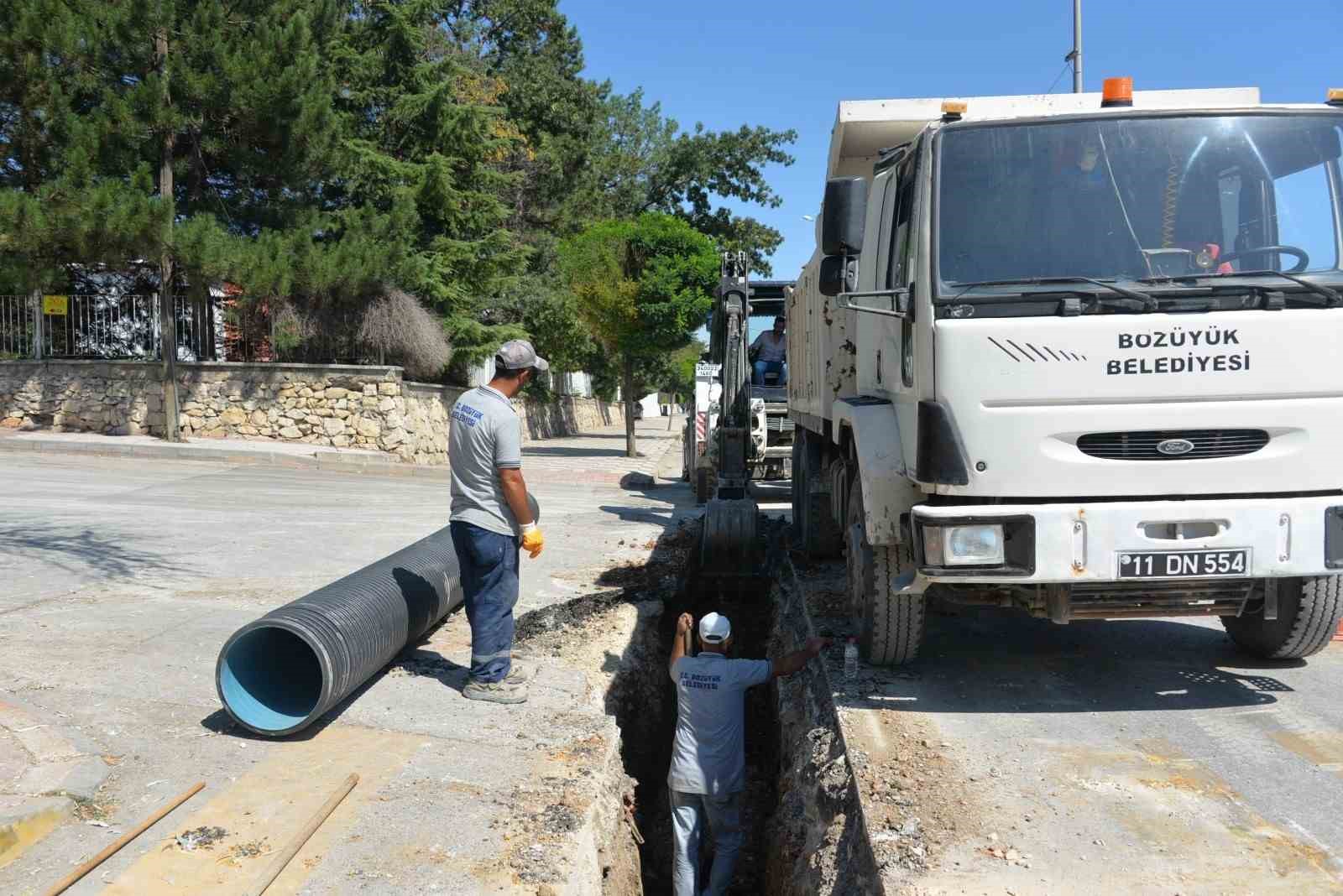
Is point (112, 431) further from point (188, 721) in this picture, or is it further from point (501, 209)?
point (188, 721)

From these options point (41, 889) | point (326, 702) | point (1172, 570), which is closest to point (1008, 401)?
point (1172, 570)

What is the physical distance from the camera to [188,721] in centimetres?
475

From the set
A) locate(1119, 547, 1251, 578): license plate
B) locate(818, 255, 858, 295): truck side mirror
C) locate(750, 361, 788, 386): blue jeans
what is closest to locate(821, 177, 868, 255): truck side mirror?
locate(818, 255, 858, 295): truck side mirror

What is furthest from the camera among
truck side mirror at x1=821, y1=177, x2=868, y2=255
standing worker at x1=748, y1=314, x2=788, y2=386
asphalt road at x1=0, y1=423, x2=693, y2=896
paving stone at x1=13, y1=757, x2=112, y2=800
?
standing worker at x1=748, y1=314, x2=788, y2=386

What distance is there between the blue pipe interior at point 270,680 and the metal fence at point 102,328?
13.9 m

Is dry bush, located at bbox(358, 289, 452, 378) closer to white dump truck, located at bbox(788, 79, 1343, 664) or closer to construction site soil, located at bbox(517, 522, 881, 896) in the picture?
construction site soil, located at bbox(517, 522, 881, 896)

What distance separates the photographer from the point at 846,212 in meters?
4.94

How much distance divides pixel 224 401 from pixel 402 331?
324cm

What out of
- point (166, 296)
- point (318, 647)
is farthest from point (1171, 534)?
point (166, 296)

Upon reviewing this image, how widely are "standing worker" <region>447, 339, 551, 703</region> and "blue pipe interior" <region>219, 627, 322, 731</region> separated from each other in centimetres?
84

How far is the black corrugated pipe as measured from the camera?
4.60 meters

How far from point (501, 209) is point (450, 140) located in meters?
1.63

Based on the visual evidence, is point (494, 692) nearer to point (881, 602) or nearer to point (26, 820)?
point (881, 602)

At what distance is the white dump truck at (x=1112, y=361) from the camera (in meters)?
4.31
